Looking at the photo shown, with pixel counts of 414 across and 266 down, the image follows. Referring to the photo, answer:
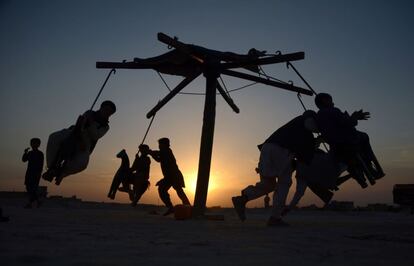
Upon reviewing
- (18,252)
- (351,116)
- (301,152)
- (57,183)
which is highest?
(351,116)

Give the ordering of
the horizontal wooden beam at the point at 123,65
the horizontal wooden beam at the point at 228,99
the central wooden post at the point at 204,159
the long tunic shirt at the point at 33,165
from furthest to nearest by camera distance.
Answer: the long tunic shirt at the point at 33,165
the horizontal wooden beam at the point at 228,99
the horizontal wooden beam at the point at 123,65
the central wooden post at the point at 204,159

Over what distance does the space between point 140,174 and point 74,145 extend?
461cm

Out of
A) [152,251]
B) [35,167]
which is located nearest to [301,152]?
[152,251]

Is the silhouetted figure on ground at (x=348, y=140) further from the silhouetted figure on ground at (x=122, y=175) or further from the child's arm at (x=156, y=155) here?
the silhouetted figure on ground at (x=122, y=175)

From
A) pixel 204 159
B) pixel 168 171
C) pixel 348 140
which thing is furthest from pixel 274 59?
pixel 168 171

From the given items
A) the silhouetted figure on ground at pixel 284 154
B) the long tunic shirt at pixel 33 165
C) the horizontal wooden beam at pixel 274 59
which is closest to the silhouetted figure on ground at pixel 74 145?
the silhouetted figure on ground at pixel 284 154

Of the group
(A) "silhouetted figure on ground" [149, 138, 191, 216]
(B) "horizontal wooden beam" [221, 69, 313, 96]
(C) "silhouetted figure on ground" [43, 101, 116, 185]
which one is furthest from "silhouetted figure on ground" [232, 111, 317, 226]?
(A) "silhouetted figure on ground" [149, 138, 191, 216]

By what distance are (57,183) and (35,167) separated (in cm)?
566

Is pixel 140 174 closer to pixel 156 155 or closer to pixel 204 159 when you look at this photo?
pixel 156 155

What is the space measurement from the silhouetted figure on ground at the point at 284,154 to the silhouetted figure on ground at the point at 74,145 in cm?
247

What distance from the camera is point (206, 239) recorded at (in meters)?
4.40

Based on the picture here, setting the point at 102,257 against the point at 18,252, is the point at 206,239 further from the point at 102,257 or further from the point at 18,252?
the point at 18,252

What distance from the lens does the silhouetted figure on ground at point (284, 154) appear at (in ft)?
23.0

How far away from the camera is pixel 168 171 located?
35.0 ft
